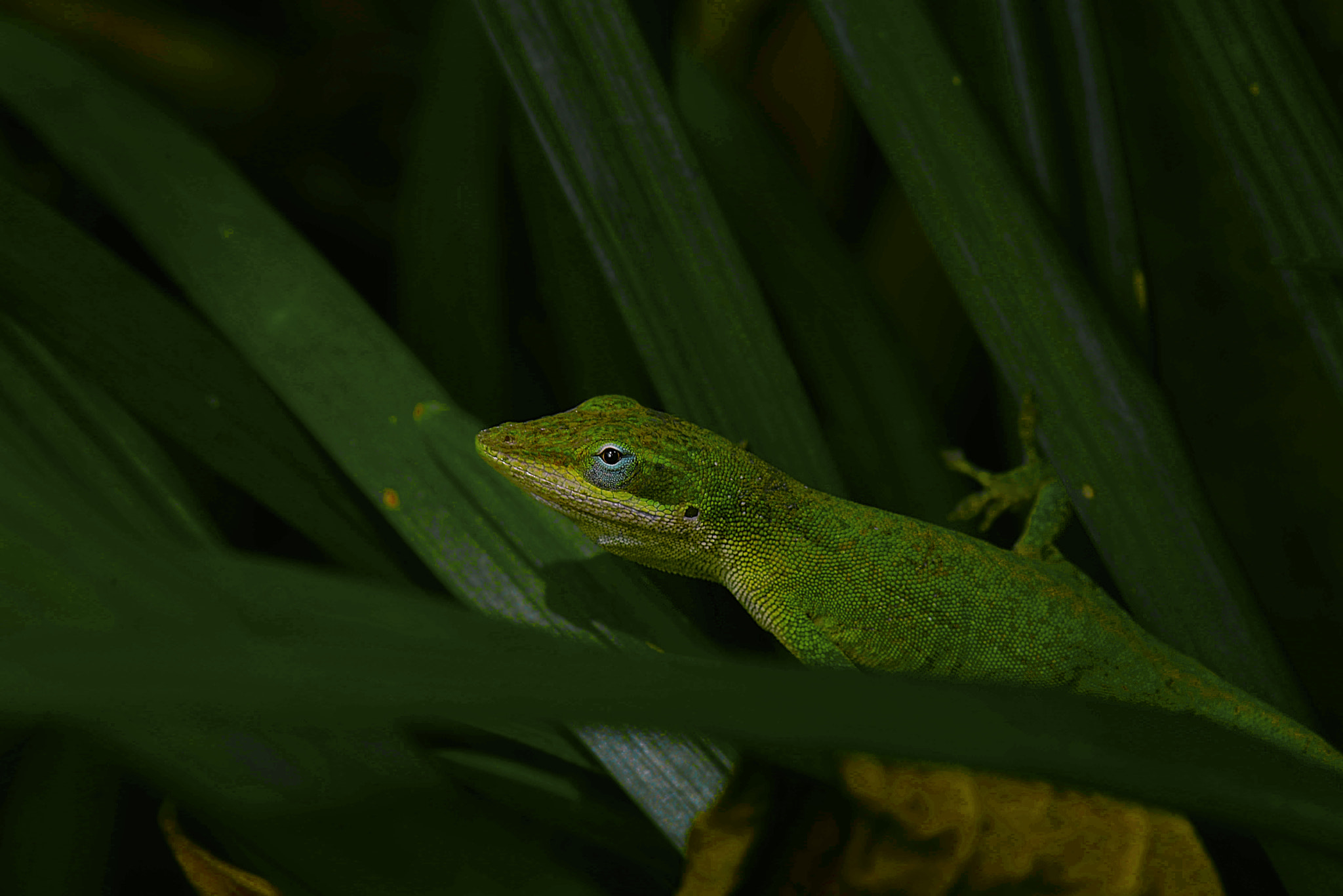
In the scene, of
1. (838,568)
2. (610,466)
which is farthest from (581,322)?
(838,568)

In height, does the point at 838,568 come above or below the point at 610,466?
below

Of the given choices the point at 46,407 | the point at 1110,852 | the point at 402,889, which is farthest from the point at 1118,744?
the point at 46,407

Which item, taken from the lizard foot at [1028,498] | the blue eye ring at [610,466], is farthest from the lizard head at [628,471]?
the lizard foot at [1028,498]

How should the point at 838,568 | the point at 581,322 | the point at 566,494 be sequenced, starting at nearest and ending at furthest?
the point at 566,494 → the point at 838,568 → the point at 581,322

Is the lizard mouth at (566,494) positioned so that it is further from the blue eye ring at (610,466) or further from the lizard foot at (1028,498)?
the lizard foot at (1028,498)

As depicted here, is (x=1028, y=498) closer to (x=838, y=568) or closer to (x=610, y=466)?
(x=838, y=568)

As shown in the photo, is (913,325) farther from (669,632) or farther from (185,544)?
(185,544)

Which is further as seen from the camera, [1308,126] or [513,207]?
[513,207]
